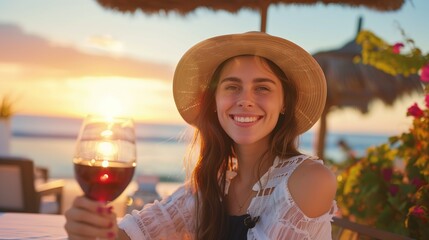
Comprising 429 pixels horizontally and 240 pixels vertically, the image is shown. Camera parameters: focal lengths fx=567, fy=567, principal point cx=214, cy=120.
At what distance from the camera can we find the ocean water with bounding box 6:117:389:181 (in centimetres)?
2165

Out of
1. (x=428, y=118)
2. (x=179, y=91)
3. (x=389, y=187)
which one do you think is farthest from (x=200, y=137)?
(x=389, y=187)

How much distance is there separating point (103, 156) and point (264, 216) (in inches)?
38.1

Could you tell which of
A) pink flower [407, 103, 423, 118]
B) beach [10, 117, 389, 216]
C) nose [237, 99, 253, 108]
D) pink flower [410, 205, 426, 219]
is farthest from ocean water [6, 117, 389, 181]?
nose [237, 99, 253, 108]

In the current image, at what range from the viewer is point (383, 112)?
11.2 m

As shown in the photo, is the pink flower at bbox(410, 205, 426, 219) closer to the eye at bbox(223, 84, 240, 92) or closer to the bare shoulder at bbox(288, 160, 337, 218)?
the bare shoulder at bbox(288, 160, 337, 218)

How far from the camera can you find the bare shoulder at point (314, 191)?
6.57 feet

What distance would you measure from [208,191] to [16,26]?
939 inches

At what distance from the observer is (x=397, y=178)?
13.2ft

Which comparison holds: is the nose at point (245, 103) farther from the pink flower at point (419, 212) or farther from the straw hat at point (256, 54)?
the pink flower at point (419, 212)

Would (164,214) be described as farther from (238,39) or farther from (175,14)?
(175,14)

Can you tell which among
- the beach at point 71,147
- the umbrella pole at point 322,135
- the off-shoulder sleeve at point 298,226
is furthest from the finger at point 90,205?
the umbrella pole at point 322,135

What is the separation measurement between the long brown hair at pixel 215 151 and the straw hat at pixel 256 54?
0.14 feet

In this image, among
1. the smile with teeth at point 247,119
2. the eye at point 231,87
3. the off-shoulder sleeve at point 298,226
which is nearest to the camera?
the off-shoulder sleeve at point 298,226

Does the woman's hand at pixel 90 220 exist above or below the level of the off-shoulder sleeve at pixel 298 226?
above
